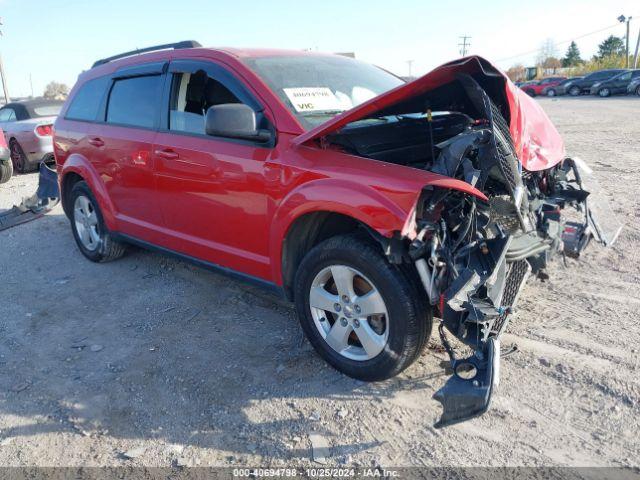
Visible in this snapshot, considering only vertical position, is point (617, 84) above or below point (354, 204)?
above

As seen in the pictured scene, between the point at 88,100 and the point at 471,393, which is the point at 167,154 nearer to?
the point at 88,100

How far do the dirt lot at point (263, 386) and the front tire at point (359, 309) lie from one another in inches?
6.8

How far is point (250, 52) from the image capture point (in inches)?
151

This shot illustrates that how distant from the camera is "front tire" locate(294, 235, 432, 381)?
109 inches

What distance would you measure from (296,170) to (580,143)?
34.6ft

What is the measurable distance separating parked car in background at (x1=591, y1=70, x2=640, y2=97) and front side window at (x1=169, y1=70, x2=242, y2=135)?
33.6 m

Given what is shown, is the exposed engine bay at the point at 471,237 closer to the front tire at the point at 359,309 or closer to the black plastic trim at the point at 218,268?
the front tire at the point at 359,309

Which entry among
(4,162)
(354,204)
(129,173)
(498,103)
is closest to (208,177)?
(129,173)

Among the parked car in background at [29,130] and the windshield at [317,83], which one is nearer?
the windshield at [317,83]

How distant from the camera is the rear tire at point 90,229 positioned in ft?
16.9

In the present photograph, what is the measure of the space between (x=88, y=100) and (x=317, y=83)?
2.71 m

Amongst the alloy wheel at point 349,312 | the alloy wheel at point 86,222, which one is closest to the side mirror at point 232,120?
the alloy wheel at point 349,312

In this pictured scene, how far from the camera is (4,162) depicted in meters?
9.88

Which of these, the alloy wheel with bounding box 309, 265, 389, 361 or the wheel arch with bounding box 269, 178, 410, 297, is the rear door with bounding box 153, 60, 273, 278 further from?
the alloy wheel with bounding box 309, 265, 389, 361
